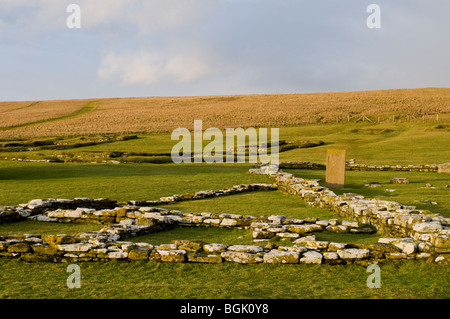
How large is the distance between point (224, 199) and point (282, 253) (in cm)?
1005

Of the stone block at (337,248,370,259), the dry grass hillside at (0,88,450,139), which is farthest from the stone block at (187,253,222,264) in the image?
the dry grass hillside at (0,88,450,139)

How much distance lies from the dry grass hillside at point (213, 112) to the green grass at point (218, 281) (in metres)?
65.2

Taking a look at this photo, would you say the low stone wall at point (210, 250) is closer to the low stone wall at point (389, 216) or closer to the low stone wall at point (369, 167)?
the low stone wall at point (389, 216)

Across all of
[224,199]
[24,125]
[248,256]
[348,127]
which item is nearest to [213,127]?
[348,127]

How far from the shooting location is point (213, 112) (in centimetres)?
9738

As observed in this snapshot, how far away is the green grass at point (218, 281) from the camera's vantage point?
745 cm

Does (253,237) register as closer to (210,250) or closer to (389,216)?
(210,250)

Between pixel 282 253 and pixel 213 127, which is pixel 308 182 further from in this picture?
pixel 213 127

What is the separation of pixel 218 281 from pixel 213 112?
89913 mm

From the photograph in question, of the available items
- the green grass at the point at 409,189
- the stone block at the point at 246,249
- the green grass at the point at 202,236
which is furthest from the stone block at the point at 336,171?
the stone block at the point at 246,249

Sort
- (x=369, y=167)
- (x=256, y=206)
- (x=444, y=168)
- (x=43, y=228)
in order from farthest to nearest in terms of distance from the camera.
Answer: (x=369, y=167)
(x=444, y=168)
(x=256, y=206)
(x=43, y=228)

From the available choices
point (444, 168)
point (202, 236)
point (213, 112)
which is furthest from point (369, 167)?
point (213, 112)

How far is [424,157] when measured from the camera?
3734 centimetres

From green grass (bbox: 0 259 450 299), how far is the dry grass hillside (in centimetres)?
6515
